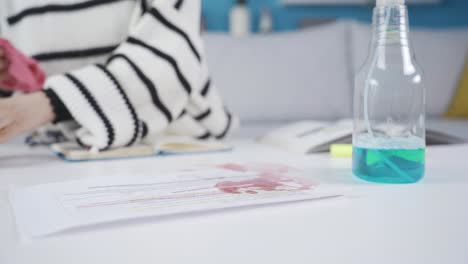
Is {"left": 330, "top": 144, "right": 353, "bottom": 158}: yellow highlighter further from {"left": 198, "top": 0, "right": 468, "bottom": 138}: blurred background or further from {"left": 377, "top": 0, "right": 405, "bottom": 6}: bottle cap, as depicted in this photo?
{"left": 198, "top": 0, "right": 468, "bottom": 138}: blurred background

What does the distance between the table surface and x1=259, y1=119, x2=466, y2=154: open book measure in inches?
10.4

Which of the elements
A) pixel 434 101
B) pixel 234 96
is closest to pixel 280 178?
pixel 234 96

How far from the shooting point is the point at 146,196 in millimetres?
419

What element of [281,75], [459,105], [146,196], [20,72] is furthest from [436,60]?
[146,196]

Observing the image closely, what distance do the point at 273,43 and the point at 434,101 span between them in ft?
2.40

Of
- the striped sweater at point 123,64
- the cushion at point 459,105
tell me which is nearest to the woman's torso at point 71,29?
the striped sweater at point 123,64

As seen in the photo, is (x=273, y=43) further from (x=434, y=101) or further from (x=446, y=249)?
(x=446, y=249)

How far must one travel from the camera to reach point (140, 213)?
0.36 m

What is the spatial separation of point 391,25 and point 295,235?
29 cm

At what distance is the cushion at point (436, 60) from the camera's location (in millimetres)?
2018

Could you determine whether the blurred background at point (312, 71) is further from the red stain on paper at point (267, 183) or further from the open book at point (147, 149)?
the red stain on paper at point (267, 183)

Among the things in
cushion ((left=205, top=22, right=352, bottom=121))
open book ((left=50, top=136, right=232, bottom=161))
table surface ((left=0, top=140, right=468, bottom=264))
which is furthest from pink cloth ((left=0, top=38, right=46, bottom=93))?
cushion ((left=205, top=22, right=352, bottom=121))

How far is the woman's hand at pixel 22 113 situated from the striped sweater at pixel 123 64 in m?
0.03

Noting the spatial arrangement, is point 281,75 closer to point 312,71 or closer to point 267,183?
point 312,71
